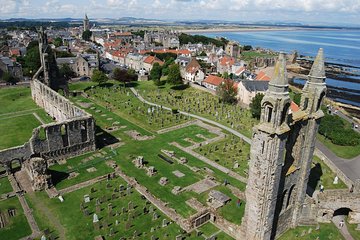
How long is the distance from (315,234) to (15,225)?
3080 cm

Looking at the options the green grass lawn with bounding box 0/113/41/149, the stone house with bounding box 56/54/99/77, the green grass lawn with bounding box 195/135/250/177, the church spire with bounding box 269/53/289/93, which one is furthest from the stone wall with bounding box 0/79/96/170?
the stone house with bounding box 56/54/99/77

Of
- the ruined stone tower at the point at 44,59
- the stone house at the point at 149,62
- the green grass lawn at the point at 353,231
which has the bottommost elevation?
the green grass lawn at the point at 353,231

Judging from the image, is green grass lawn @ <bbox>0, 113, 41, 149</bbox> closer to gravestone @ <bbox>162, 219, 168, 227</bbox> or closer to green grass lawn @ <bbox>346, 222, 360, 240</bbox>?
gravestone @ <bbox>162, 219, 168, 227</bbox>

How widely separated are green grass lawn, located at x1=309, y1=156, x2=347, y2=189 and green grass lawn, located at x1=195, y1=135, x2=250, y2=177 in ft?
30.3

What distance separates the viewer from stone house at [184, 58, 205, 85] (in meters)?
96.4

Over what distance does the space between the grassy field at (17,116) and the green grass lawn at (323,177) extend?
1805 inches

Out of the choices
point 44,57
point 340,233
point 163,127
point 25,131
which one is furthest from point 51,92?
point 340,233

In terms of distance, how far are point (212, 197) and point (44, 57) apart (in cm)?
5916

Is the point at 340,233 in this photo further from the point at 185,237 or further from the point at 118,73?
the point at 118,73

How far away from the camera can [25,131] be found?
53.4 m

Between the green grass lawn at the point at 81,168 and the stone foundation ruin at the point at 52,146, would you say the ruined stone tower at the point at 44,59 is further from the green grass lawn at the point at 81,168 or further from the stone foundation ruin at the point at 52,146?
the green grass lawn at the point at 81,168

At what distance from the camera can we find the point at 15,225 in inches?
1188

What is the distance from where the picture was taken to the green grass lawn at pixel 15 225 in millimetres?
28781

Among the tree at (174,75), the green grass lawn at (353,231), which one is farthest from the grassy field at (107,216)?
the tree at (174,75)
